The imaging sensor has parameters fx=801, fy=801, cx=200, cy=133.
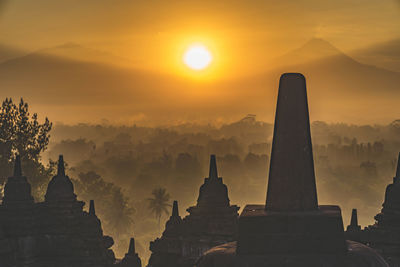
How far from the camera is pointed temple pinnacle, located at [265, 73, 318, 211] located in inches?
534

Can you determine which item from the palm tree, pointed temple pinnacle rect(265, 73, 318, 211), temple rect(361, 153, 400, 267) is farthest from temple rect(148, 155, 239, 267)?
the palm tree

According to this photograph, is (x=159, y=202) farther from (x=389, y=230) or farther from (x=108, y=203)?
(x=389, y=230)

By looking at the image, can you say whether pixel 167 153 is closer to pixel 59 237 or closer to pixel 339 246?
pixel 59 237

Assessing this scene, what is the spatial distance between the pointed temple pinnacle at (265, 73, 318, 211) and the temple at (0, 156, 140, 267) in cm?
1251

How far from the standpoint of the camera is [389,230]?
72.9 ft

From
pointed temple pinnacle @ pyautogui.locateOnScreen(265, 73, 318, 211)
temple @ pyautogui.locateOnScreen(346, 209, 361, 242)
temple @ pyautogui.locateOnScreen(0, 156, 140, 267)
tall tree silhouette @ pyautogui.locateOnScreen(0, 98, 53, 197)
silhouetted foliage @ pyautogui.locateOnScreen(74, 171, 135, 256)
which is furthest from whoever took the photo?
silhouetted foliage @ pyautogui.locateOnScreen(74, 171, 135, 256)

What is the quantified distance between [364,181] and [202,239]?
81.1m

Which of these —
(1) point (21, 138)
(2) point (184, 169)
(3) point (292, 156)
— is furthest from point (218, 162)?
(3) point (292, 156)

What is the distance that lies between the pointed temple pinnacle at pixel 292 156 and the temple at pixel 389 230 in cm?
859

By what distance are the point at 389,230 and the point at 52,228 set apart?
35.1 feet

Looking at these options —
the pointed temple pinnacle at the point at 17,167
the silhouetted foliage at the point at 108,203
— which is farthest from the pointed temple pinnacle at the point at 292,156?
the silhouetted foliage at the point at 108,203

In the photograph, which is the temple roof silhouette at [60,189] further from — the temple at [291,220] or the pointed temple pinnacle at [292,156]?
the pointed temple pinnacle at [292,156]

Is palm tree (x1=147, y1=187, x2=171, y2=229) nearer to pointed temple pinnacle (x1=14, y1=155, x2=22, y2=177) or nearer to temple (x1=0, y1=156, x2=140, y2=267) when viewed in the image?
temple (x1=0, y1=156, x2=140, y2=267)

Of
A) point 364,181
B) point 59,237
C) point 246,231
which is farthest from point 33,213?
point 364,181
